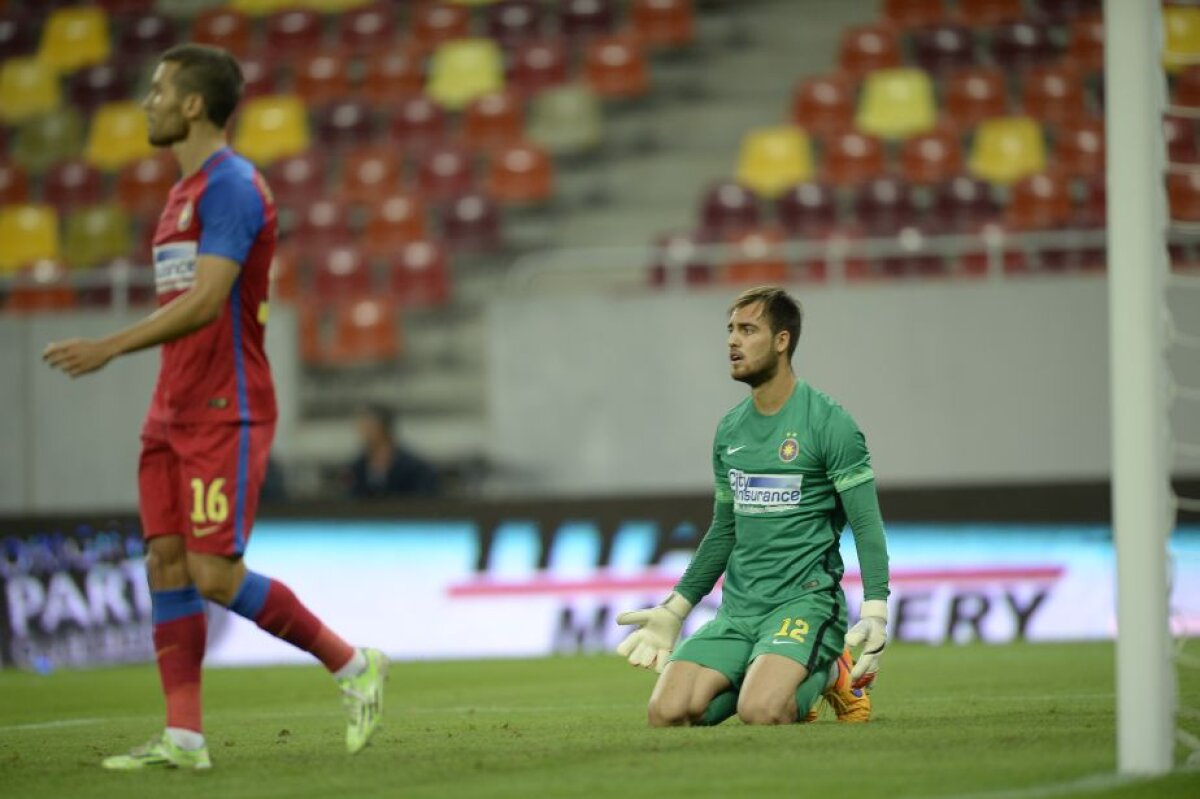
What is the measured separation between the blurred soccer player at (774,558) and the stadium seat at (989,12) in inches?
506

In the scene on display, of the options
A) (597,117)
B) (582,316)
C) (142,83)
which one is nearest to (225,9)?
(142,83)

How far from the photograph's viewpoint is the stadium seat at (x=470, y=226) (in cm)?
1759

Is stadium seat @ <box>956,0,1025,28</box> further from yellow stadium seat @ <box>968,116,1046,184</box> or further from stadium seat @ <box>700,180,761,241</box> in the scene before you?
stadium seat @ <box>700,180,761,241</box>

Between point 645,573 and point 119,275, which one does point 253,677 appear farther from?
point 119,275

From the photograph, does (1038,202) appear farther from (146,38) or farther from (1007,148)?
(146,38)

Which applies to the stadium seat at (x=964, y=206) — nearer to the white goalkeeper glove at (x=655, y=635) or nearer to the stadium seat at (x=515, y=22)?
the stadium seat at (x=515, y=22)

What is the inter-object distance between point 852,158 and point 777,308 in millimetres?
11075

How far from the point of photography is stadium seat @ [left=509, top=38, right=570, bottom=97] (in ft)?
64.0

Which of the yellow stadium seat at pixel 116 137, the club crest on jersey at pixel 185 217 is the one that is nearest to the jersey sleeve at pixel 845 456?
the club crest on jersey at pixel 185 217

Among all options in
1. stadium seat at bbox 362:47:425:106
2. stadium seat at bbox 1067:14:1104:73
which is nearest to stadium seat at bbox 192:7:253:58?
stadium seat at bbox 362:47:425:106

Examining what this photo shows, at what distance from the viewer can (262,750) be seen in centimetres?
645

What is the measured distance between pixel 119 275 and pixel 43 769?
10.1 metres

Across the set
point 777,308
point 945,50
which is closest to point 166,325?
point 777,308

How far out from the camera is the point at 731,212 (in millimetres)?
17156
